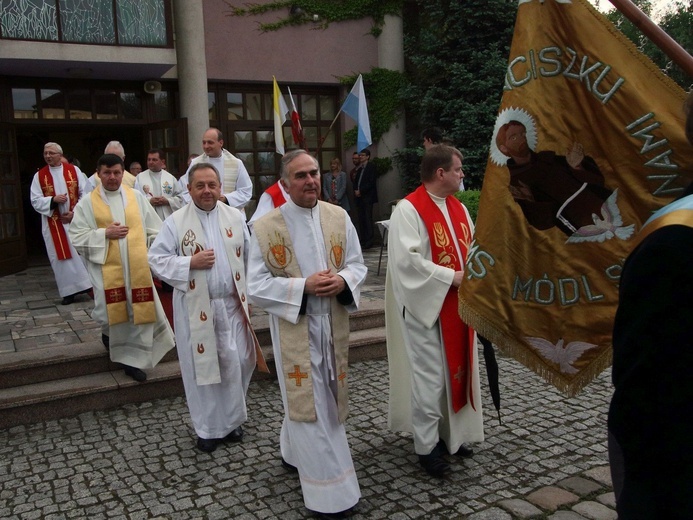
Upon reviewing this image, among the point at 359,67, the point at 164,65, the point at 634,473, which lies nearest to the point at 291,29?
the point at 359,67

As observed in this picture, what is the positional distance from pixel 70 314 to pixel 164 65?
505 cm

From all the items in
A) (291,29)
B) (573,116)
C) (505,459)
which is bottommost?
(505,459)

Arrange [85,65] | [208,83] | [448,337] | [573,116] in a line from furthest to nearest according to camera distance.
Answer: [208,83] < [85,65] < [448,337] < [573,116]

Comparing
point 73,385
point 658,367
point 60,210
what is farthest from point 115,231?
point 658,367

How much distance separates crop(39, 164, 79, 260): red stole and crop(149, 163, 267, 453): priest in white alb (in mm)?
4818

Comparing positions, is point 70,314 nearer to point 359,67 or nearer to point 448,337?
point 448,337

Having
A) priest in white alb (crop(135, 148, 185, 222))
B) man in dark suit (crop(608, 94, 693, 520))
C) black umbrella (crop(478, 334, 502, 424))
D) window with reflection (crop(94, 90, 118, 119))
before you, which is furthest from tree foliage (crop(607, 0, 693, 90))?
man in dark suit (crop(608, 94, 693, 520))

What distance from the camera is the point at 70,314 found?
7938 mm

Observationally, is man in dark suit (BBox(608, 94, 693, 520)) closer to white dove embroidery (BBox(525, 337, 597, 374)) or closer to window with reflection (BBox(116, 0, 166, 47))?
white dove embroidery (BBox(525, 337, 597, 374))

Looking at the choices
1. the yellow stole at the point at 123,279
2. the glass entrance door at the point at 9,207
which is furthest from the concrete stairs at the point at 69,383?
the glass entrance door at the point at 9,207

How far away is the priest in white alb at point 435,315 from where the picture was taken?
13.6ft

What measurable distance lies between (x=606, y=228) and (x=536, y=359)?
62cm

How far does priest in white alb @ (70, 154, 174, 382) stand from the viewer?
585 centimetres

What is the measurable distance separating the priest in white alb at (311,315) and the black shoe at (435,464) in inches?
23.3
